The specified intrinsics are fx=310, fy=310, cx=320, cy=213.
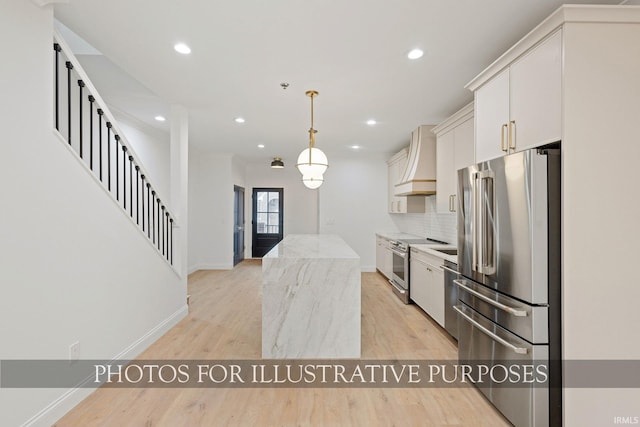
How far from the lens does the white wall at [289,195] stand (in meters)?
8.66

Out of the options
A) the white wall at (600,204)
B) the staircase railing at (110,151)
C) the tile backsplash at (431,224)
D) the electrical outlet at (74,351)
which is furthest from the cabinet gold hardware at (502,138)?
the electrical outlet at (74,351)

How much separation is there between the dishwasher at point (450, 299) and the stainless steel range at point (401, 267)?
3.94ft

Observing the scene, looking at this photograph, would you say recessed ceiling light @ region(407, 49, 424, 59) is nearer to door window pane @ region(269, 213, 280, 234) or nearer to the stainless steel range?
the stainless steel range

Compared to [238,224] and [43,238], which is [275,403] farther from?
[238,224]

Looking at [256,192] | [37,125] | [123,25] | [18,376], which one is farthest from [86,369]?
[256,192]

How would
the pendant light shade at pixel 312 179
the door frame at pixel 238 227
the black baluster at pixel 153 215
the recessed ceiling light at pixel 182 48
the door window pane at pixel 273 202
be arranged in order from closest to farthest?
1. the recessed ceiling light at pixel 182 48
2. the black baluster at pixel 153 215
3. the pendant light shade at pixel 312 179
4. the door frame at pixel 238 227
5. the door window pane at pixel 273 202

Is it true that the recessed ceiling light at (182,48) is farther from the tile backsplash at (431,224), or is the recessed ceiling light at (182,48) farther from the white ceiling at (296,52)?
the tile backsplash at (431,224)

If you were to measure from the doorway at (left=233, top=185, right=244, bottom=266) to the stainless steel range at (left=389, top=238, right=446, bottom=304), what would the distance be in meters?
3.97

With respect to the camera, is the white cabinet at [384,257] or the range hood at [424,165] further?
the white cabinet at [384,257]

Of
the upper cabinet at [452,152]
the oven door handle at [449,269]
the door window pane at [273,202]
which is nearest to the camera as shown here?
the oven door handle at [449,269]

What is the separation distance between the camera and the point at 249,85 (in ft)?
10.7

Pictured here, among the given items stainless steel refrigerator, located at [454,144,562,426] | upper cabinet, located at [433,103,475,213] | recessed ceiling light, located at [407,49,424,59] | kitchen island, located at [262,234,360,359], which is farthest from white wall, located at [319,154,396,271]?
stainless steel refrigerator, located at [454,144,562,426]

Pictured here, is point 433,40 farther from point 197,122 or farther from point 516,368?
point 197,122

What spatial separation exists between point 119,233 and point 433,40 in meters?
3.02
